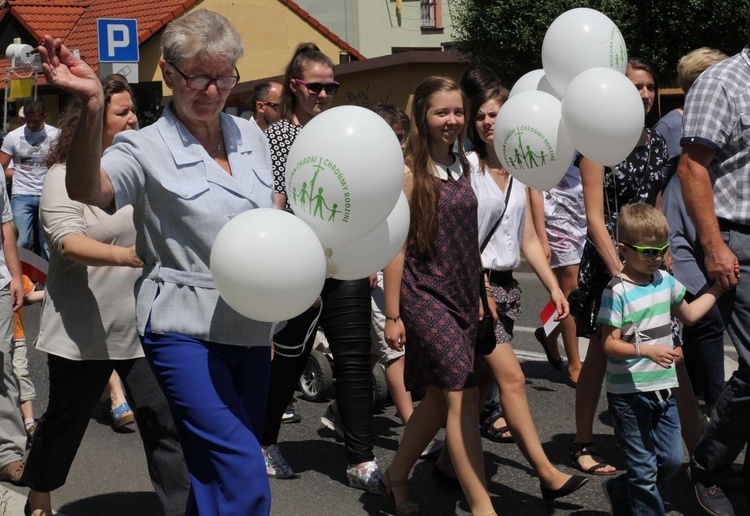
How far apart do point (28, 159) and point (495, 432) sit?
8547mm

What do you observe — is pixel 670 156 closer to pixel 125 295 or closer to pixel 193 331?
pixel 125 295

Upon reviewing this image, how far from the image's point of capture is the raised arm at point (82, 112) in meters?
3.02

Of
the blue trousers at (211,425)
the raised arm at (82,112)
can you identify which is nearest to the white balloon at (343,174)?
the blue trousers at (211,425)

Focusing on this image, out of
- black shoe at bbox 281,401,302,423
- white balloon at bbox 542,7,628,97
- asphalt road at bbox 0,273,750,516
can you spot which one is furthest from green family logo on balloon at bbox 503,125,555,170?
black shoe at bbox 281,401,302,423

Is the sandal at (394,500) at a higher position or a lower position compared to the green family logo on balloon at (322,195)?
lower

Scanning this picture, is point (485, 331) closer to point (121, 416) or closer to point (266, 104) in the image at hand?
point (121, 416)

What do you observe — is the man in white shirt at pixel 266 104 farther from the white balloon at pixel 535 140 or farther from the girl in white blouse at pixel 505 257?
the white balloon at pixel 535 140

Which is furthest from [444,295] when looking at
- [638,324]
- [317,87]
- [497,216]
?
[317,87]

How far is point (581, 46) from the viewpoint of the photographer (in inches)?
176

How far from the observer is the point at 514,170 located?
4438 mm

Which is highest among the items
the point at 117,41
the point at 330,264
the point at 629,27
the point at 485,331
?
the point at 629,27

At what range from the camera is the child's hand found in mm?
4145

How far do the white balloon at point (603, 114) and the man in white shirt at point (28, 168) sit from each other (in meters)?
9.65

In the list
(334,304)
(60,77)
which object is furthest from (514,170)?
(60,77)
